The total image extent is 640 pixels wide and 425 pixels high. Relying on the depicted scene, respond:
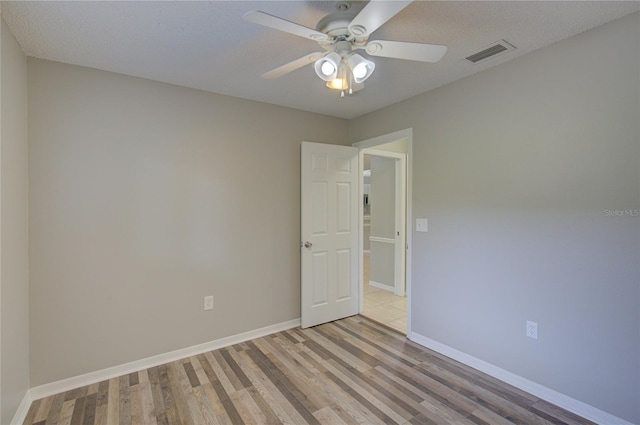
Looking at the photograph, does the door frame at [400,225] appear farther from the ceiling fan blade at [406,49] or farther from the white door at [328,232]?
the ceiling fan blade at [406,49]

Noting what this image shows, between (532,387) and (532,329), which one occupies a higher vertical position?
(532,329)

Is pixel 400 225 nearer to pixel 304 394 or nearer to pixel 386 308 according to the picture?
pixel 386 308

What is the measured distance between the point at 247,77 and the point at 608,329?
120 inches

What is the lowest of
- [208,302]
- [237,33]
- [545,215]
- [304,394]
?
[304,394]

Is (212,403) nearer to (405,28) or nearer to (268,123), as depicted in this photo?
(268,123)

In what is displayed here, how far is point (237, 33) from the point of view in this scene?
1.88 meters

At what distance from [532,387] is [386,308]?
1.93m

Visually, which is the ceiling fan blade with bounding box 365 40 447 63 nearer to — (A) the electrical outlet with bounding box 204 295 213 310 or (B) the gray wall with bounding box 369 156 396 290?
(A) the electrical outlet with bounding box 204 295 213 310

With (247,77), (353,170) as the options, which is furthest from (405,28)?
(353,170)

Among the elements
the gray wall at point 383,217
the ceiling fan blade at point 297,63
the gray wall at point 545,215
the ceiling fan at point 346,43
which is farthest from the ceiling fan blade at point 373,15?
the gray wall at point 383,217

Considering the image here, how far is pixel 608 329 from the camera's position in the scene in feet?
6.04

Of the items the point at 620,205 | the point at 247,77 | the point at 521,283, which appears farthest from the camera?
the point at 247,77

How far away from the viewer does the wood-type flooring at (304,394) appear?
193 centimetres

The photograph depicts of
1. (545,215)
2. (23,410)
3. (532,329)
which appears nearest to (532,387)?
(532,329)
